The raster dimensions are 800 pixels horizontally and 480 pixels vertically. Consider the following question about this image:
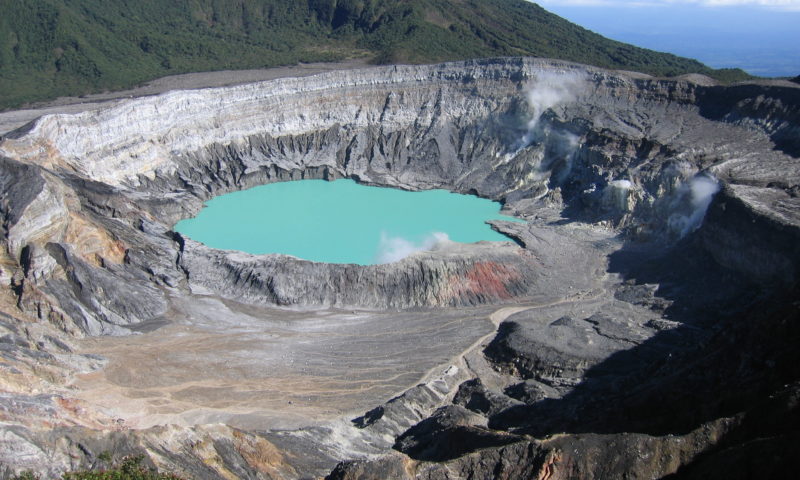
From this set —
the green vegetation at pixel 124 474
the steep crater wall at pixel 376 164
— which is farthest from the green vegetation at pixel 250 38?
the green vegetation at pixel 124 474

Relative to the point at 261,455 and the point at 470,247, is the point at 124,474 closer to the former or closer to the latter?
the point at 261,455

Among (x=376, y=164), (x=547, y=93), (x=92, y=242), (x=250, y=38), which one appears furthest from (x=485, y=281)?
(x=250, y=38)

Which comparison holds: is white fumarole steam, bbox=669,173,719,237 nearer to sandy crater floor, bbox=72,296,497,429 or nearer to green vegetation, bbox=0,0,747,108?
sandy crater floor, bbox=72,296,497,429

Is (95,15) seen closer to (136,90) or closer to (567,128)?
(136,90)

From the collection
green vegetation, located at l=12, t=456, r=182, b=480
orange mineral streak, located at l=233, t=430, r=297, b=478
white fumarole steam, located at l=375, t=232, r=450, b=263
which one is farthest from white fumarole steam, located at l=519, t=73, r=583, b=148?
green vegetation, located at l=12, t=456, r=182, b=480

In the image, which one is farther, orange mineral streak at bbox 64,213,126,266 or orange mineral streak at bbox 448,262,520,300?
orange mineral streak at bbox 448,262,520,300

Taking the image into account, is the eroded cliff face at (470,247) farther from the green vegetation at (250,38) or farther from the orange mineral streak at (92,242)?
the green vegetation at (250,38)
